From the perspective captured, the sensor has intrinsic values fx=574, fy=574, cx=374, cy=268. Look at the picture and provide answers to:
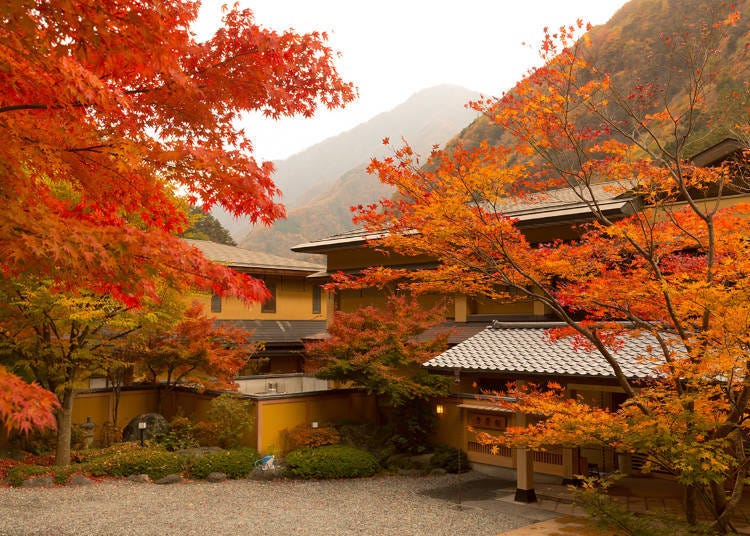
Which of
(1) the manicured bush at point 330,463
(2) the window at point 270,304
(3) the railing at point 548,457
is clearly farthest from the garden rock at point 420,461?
(2) the window at point 270,304

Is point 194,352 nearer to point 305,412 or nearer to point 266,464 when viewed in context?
point 305,412

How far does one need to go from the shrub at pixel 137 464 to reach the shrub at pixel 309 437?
125 inches

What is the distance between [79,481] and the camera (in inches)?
539

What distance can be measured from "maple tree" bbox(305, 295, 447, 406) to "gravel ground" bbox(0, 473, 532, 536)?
8.89 ft

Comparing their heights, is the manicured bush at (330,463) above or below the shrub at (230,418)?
below

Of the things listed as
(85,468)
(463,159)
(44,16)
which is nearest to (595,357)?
(463,159)

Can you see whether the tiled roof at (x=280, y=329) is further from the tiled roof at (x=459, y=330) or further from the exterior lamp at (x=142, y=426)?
the exterior lamp at (x=142, y=426)

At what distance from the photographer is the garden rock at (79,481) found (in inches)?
537

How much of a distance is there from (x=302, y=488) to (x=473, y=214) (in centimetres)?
850

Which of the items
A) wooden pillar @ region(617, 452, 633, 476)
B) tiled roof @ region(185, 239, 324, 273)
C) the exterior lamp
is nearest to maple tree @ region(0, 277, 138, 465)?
the exterior lamp

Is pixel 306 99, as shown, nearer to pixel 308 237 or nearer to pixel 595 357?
pixel 595 357

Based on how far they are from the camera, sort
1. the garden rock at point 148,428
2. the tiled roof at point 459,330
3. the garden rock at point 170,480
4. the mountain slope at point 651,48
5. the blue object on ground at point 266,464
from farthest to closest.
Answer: the mountain slope at point 651,48 → the tiled roof at point 459,330 → the garden rock at point 148,428 → the blue object on ground at point 266,464 → the garden rock at point 170,480

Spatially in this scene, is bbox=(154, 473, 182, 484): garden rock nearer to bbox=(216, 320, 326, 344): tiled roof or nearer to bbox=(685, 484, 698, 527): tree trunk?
bbox=(216, 320, 326, 344): tiled roof

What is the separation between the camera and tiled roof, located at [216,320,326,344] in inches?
998
